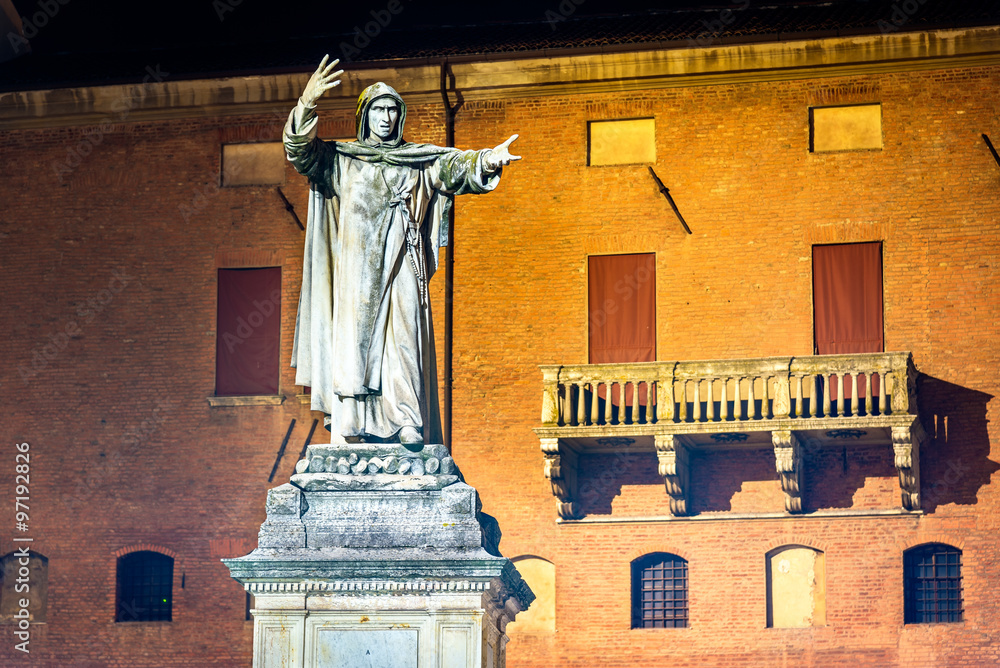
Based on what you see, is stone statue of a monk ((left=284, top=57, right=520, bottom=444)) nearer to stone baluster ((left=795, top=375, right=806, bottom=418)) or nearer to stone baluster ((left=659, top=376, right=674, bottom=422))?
stone baluster ((left=795, top=375, right=806, bottom=418))

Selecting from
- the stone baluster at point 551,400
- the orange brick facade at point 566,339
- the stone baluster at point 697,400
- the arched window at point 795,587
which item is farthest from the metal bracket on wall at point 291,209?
the arched window at point 795,587

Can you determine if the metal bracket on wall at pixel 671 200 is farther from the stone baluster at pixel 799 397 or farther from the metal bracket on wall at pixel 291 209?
the metal bracket on wall at pixel 291 209

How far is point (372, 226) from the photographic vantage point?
947cm

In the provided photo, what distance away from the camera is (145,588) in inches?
1187

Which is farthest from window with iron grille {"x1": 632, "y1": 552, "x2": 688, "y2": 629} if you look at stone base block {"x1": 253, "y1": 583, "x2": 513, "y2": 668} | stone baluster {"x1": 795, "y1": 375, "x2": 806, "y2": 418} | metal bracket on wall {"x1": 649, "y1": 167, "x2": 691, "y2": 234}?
stone base block {"x1": 253, "y1": 583, "x2": 513, "y2": 668}

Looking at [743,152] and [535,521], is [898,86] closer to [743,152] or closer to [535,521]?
[743,152]

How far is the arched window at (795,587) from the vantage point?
2809 centimetres

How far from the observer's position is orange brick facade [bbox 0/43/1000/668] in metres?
28.1

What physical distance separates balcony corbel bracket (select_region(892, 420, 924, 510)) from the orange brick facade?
1.04ft

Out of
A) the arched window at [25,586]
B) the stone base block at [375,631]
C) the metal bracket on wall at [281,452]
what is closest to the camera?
the stone base block at [375,631]

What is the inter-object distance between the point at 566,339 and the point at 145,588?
8.41 m

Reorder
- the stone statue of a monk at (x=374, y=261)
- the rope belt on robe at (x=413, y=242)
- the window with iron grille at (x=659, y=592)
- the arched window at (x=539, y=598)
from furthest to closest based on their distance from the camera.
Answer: the arched window at (x=539, y=598) < the window with iron grille at (x=659, y=592) < the rope belt on robe at (x=413, y=242) < the stone statue of a monk at (x=374, y=261)

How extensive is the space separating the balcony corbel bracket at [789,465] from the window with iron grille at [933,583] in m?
1.98

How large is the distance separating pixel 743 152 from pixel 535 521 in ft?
23.3
